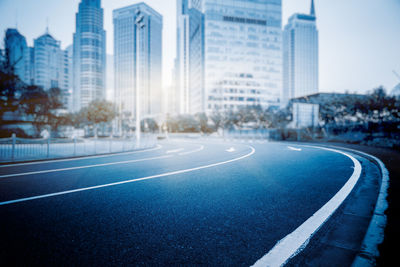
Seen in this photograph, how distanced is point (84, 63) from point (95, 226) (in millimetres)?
221037

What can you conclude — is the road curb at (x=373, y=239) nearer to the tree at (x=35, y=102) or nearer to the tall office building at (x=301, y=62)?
the tree at (x=35, y=102)

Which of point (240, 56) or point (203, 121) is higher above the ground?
point (240, 56)

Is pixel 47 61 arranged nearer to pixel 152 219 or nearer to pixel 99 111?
pixel 99 111

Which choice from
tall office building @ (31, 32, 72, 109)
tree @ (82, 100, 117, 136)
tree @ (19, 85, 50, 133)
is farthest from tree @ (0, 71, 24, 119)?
tall office building @ (31, 32, 72, 109)


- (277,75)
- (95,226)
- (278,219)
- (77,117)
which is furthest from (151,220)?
(277,75)

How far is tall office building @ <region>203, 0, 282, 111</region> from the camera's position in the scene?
362 feet

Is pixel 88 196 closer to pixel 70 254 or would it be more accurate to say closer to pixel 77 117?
pixel 70 254

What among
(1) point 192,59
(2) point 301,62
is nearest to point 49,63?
(1) point 192,59

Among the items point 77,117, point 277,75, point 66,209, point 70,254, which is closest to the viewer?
point 70,254

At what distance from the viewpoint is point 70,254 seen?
2.13 metres

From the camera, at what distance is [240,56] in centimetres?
11562

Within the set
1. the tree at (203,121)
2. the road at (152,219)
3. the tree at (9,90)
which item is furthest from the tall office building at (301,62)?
the road at (152,219)

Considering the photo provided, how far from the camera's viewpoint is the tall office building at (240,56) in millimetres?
110312

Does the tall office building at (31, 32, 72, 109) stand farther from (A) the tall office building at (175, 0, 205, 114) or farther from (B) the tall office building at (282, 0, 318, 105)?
(B) the tall office building at (282, 0, 318, 105)
